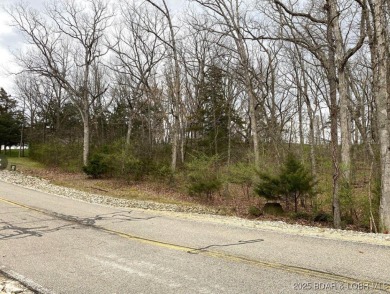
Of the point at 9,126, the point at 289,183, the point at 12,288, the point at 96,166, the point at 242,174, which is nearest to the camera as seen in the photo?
the point at 12,288

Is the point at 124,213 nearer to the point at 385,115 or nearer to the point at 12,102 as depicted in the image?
the point at 385,115

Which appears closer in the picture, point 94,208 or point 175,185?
point 94,208

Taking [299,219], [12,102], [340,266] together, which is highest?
[12,102]

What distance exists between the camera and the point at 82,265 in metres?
5.64

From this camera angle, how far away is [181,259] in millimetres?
5887

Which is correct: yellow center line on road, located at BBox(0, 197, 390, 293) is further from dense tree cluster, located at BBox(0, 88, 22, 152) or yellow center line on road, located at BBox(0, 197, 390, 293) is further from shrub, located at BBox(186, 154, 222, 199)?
dense tree cluster, located at BBox(0, 88, 22, 152)

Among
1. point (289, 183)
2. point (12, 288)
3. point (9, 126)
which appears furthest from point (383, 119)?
point (9, 126)

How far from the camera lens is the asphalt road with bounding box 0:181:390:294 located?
15.1 ft

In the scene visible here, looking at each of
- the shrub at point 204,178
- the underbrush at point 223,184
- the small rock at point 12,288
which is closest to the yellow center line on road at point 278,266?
the small rock at point 12,288

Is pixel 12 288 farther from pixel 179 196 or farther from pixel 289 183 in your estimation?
pixel 179 196

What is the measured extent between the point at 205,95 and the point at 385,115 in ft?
86.5

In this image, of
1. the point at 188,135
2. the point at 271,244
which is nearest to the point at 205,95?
the point at 188,135

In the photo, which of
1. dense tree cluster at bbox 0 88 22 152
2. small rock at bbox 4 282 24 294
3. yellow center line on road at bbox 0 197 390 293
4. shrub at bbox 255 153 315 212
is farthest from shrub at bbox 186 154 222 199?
dense tree cluster at bbox 0 88 22 152

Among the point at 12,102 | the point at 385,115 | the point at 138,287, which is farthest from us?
the point at 12,102
